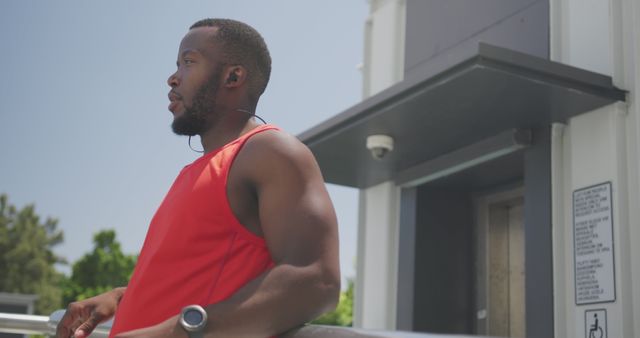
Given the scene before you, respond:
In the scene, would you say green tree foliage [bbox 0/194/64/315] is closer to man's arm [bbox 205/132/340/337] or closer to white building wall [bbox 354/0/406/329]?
white building wall [bbox 354/0/406/329]

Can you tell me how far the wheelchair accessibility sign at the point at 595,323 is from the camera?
550 centimetres

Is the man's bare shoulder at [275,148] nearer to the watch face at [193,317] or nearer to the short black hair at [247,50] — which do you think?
the short black hair at [247,50]

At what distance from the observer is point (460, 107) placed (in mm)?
5965

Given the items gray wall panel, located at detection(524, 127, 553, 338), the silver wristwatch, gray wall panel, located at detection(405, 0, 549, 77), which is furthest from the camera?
gray wall panel, located at detection(405, 0, 549, 77)

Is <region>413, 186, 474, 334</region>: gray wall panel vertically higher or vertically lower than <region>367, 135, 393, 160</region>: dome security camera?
lower

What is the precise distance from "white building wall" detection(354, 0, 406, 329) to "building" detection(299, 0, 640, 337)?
2cm

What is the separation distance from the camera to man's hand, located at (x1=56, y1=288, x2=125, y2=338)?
191 cm

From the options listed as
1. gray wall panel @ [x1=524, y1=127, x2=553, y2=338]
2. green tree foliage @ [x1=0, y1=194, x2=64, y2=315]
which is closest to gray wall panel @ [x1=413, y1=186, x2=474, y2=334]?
gray wall panel @ [x1=524, y1=127, x2=553, y2=338]

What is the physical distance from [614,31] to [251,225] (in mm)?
4739

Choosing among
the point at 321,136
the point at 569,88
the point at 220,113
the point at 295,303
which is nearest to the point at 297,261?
the point at 295,303

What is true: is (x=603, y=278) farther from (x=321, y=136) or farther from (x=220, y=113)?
(x=220, y=113)

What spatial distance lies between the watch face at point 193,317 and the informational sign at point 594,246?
4.62 metres

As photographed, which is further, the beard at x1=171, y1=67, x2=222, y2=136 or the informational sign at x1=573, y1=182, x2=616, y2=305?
the informational sign at x1=573, y1=182, x2=616, y2=305

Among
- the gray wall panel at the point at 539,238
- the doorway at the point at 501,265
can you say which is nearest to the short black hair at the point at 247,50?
the gray wall panel at the point at 539,238
